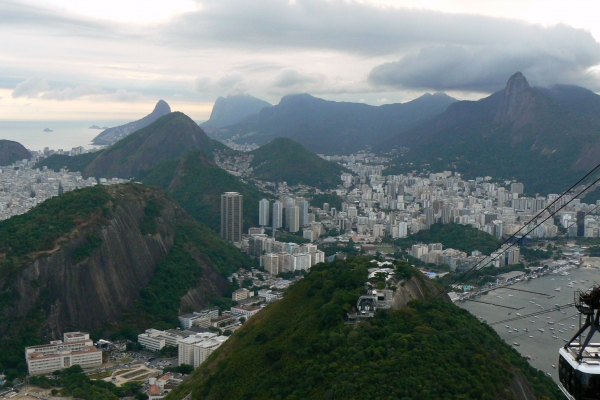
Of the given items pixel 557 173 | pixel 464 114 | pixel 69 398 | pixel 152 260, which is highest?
pixel 464 114

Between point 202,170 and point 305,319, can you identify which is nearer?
point 305,319

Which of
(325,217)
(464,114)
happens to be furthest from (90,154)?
(464,114)

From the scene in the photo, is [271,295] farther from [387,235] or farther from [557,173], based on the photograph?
[557,173]

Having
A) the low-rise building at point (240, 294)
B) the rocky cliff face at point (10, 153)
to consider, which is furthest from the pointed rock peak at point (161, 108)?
the low-rise building at point (240, 294)

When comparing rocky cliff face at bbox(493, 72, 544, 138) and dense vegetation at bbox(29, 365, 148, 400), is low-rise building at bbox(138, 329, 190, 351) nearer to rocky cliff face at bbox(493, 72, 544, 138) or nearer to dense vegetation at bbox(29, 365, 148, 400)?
dense vegetation at bbox(29, 365, 148, 400)

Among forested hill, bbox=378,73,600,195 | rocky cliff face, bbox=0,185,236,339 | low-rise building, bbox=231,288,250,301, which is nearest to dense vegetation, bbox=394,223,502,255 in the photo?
low-rise building, bbox=231,288,250,301

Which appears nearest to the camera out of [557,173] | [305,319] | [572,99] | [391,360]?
[391,360]

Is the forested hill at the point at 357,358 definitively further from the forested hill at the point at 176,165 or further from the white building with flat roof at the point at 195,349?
the forested hill at the point at 176,165
